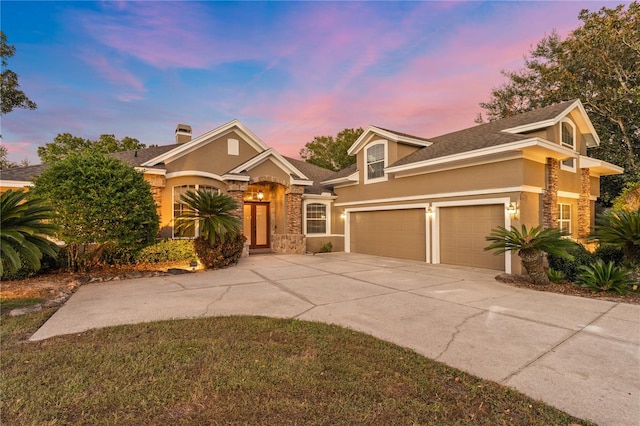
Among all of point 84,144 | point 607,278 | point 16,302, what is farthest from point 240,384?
point 84,144

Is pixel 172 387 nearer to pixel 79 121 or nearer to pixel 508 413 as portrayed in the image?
pixel 508 413

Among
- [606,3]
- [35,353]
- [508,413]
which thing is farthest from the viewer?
[606,3]

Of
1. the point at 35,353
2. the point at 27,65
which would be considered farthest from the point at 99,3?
the point at 35,353

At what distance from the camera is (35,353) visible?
11.5 feet

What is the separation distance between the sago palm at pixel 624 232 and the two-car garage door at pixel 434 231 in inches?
102

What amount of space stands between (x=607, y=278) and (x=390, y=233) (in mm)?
7841

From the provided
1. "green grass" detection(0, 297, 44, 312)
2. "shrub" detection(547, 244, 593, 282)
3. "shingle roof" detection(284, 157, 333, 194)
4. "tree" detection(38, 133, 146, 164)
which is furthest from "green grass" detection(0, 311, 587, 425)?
"tree" detection(38, 133, 146, 164)

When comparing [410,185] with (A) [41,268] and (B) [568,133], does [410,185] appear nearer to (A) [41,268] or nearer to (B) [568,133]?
(B) [568,133]

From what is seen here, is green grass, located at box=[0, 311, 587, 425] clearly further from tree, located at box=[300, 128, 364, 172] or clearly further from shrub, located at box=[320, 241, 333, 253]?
A: tree, located at box=[300, 128, 364, 172]

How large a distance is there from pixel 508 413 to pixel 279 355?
2.34m

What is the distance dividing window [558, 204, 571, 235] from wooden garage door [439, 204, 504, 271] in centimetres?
385

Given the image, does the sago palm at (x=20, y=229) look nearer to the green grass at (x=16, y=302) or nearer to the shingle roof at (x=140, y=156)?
the green grass at (x=16, y=302)

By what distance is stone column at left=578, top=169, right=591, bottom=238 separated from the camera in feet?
40.6

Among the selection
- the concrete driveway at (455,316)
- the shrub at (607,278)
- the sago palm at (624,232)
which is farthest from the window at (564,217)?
the concrete driveway at (455,316)
